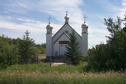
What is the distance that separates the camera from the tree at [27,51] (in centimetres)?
2745

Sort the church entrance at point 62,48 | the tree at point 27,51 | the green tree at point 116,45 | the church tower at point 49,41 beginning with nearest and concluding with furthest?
the green tree at point 116,45 < the tree at point 27,51 < the church entrance at point 62,48 < the church tower at point 49,41

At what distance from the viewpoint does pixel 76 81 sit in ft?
26.9

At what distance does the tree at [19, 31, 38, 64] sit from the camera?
27453mm

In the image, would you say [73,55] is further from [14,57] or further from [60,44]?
[14,57]

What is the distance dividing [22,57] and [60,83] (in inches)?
803

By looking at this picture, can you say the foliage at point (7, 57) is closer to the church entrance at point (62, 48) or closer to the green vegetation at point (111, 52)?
the green vegetation at point (111, 52)

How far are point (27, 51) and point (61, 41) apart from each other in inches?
414

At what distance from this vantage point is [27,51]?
27438 mm

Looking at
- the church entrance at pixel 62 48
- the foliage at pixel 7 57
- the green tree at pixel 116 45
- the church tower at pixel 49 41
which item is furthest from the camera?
the church tower at pixel 49 41

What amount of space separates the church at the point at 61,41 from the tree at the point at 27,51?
907 cm

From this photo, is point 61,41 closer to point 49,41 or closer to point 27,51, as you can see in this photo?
point 49,41

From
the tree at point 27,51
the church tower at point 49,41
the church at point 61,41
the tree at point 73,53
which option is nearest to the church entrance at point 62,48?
Answer: the church at point 61,41

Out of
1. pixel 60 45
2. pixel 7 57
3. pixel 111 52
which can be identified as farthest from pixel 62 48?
pixel 111 52

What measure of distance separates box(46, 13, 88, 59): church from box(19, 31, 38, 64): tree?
357 inches
